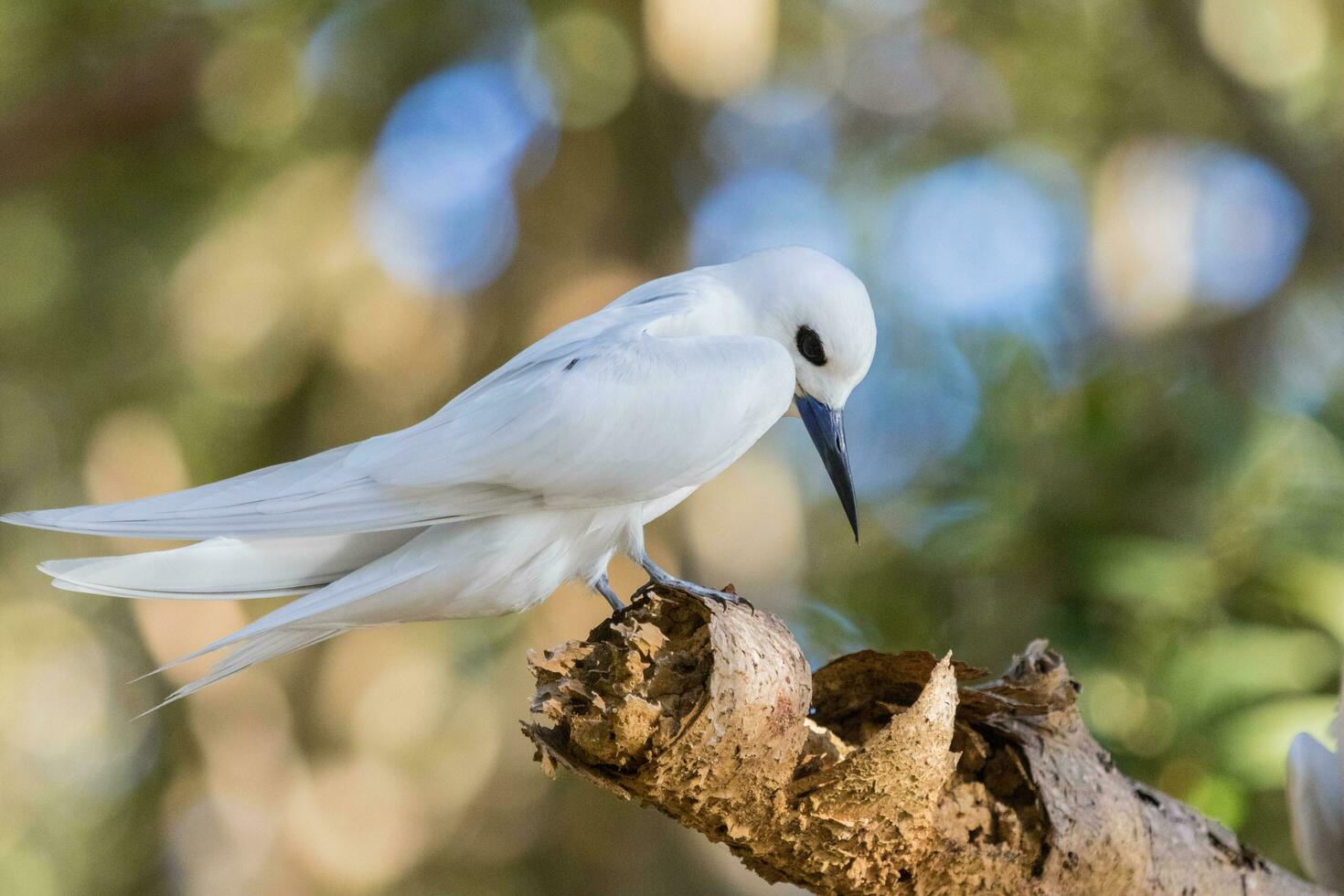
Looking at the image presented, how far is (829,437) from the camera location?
266cm

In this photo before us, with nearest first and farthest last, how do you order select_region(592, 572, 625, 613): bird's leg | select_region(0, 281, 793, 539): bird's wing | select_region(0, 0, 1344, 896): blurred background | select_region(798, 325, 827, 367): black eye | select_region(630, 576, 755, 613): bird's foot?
select_region(630, 576, 755, 613): bird's foot < select_region(0, 281, 793, 539): bird's wing < select_region(592, 572, 625, 613): bird's leg < select_region(798, 325, 827, 367): black eye < select_region(0, 0, 1344, 896): blurred background

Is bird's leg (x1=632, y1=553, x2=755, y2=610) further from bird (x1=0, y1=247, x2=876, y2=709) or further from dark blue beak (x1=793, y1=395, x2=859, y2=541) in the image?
dark blue beak (x1=793, y1=395, x2=859, y2=541)

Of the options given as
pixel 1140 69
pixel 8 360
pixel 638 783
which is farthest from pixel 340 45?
pixel 638 783

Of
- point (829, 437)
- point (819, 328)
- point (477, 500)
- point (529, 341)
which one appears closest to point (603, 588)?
point (477, 500)

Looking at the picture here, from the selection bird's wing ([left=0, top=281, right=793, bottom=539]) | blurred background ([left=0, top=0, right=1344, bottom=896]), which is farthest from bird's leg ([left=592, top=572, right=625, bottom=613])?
Answer: blurred background ([left=0, top=0, right=1344, bottom=896])

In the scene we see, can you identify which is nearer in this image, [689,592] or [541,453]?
[689,592]

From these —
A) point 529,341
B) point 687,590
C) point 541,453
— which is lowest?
point 529,341

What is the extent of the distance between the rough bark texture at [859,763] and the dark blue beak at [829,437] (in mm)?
465

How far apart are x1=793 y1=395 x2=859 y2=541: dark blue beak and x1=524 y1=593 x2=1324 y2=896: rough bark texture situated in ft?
1.53

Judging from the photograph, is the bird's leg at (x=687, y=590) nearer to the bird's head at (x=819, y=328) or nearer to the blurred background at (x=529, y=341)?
the bird's head at (x=819, y=328)

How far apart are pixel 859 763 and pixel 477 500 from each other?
0.88 meters

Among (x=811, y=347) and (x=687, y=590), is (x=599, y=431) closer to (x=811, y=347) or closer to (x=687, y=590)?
(x=687, y=590)

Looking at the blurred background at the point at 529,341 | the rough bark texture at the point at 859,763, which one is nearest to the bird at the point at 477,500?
the rough bark texture at the point at 859,763

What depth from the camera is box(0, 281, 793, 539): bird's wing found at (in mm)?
2115
